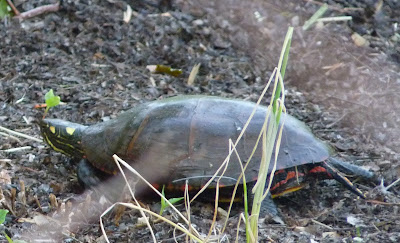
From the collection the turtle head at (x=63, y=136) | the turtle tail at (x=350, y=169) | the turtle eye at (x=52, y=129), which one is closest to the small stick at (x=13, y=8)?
the turtle head at (x=63, y=136)

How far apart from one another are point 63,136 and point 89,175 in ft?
1.44

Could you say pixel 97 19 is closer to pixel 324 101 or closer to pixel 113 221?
pixel 324 101

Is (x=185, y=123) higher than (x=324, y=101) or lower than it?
higher

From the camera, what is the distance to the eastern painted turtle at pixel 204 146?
4.02m

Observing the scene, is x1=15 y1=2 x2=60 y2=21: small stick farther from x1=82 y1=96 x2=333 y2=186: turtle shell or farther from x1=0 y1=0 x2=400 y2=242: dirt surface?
x1=82 y1=96 x2=333 y2=186: turtle shell

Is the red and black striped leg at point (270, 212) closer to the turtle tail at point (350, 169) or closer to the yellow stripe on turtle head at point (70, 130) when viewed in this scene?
the turtle tail at point (350, 169)

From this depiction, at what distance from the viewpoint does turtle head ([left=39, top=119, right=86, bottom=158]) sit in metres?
4.67

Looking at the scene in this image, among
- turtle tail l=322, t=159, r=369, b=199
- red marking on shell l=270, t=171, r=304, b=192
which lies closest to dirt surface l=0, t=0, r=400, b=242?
turtle tail l=322, t=159, r=369, b=199

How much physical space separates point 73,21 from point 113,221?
3.80 m

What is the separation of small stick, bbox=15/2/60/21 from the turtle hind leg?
3187mm

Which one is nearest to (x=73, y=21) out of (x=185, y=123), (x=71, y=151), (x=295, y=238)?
(x=71, y=151)

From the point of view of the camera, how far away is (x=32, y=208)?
4.05 metres

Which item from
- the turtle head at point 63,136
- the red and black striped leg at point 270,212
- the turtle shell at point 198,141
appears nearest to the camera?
the red and black striped leg at point 270,212

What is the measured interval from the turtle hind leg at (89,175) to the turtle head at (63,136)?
15 cm
